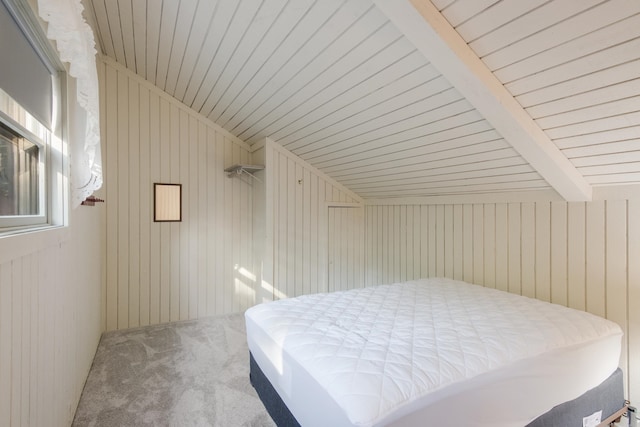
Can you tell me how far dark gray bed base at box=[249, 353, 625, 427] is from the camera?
1456 millimetres

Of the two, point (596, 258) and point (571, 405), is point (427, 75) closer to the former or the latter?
point (596, 258)

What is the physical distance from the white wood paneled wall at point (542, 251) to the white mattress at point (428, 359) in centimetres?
32

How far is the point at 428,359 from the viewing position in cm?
131

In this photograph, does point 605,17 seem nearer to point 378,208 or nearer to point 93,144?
point 93,144

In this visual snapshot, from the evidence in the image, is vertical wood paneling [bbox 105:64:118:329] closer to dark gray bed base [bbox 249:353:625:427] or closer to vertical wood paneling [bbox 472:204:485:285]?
dark gray bed base [bbox 249:353:625:427]

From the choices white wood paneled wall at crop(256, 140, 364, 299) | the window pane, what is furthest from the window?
white wood paneled wall at crop(256, 140, 364, 299)

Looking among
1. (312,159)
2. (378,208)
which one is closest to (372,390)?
(312,159)

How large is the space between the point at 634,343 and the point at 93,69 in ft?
11.4

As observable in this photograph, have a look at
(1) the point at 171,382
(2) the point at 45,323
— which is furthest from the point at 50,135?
(1) the point at 171,382

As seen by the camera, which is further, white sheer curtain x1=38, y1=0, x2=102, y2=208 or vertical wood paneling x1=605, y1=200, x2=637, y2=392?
vertical wood paneling x1=605, y1=200, x2=637, y2=392

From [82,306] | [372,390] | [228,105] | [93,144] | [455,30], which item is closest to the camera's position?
[372,390]

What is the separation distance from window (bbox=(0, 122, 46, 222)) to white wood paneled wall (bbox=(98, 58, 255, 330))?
1822mm

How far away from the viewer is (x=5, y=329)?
2.96ft

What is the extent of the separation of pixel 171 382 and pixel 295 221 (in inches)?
79.3
